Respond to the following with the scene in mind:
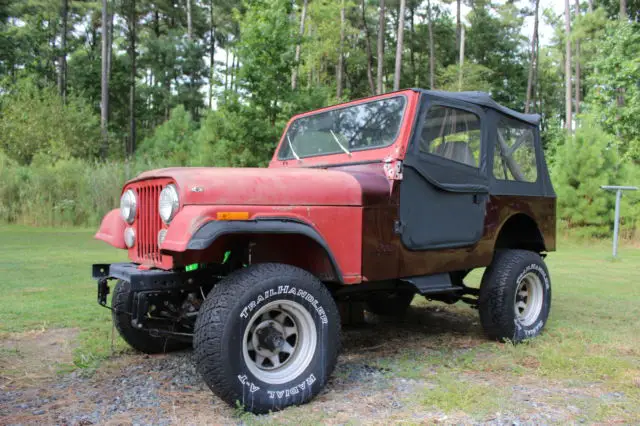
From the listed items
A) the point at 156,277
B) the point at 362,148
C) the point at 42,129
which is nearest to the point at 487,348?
the point at 362,148

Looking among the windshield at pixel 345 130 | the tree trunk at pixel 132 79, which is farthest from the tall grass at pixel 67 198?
the tree trunk at pixel 132 79

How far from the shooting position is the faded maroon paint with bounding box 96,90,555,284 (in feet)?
10.1

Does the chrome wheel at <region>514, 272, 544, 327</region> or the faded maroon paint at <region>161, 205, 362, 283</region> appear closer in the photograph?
the faded maroon paint at <region>161, 205, 362, 283</region>

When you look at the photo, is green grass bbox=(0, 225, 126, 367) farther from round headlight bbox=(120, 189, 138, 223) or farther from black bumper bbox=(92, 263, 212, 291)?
round headlight bbox=(120, 189, 138, 223)

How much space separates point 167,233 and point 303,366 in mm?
1103

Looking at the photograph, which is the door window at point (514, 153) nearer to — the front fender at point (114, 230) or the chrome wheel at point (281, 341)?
the chrome wheel at point (281, 341)

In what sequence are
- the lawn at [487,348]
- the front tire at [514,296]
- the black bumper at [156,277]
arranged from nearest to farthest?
1. the black bumper at [156,277]
2. the lawn at [487,348]
3. the front tire at [514,296]

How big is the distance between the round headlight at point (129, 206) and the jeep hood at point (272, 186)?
0.19 m

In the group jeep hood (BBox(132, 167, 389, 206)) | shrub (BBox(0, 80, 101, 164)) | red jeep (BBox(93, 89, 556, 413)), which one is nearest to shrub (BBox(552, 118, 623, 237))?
red jeep (BBox(93, 89, 556, 413))

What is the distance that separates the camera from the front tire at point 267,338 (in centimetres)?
299

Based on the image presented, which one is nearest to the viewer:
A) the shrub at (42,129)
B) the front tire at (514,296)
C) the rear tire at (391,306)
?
the front tire at (514,296)

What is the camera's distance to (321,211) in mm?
3434

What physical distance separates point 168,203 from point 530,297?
11.4ft

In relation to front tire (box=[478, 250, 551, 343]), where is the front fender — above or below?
above
